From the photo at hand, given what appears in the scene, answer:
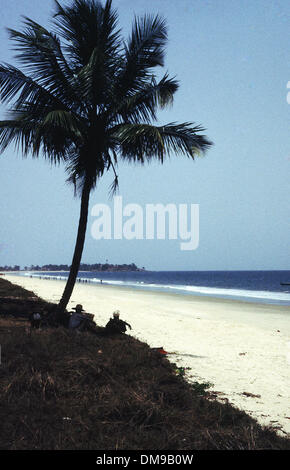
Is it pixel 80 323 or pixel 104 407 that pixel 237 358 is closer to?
pixel 80 323

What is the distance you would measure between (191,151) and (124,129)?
213cm

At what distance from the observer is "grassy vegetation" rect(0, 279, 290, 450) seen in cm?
452

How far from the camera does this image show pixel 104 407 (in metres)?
5.33

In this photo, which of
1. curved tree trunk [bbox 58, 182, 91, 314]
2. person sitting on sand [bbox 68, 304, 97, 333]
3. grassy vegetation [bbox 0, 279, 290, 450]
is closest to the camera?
grassy vegetation [bbox 0, 279, 290, 450]

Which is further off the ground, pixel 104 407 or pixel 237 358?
pixel 104 407

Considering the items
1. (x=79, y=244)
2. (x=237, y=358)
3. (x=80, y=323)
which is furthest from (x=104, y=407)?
(x=79, y=244)

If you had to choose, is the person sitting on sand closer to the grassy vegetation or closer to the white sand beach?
the white sand beach

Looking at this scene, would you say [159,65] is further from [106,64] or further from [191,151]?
[191,151]

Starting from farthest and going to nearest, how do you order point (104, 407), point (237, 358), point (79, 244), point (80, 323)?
1. point (79, 244)
2. point (237, 358)
3. point (80, 323)
4. point (104, 407)

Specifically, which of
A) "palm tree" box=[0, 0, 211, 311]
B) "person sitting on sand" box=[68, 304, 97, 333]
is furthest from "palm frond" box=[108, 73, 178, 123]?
"person sitting on sand" box=[68, 304, 97, 333]

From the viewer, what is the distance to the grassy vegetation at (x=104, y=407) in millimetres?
4520

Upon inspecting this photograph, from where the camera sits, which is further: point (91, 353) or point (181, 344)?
point (181, 344)
